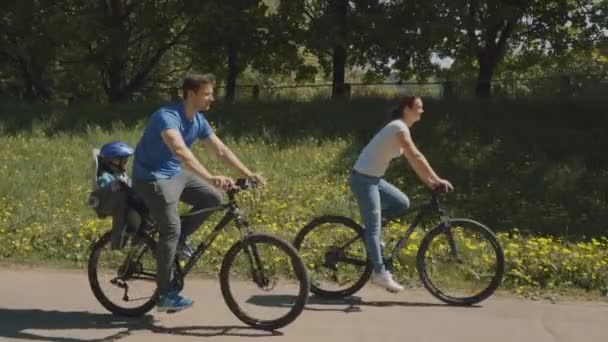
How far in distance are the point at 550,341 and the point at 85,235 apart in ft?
17.1

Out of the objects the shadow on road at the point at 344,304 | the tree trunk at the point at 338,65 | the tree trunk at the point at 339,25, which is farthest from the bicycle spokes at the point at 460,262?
the tree trunk at the point at 338,65

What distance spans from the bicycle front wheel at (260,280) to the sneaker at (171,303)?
31 centimetres

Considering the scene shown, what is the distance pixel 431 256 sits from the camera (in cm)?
682

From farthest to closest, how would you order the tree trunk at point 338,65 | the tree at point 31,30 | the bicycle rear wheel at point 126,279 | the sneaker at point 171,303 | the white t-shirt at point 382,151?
1. the tree trunk at point 338,65
2. the tree at point 31,30
3. the white t-shirt at point 382,151
4. the bicycle rear wheel at point 126,279
5. the sneaker at point 171,303

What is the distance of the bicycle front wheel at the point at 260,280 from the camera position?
5.62 metres

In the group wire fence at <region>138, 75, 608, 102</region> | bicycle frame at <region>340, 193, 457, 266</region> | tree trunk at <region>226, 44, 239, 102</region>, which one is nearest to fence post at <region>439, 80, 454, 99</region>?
wire fence at <region>138, 75, 608, 102</region>

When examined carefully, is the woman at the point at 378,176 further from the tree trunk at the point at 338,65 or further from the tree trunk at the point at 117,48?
the tree trunk at the point at 117,48

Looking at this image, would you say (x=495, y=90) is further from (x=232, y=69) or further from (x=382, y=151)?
(x=382, y=151)

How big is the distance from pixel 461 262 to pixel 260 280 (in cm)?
190

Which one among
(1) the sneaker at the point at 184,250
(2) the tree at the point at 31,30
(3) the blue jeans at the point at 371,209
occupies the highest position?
(2) the tree at the point at 31,30

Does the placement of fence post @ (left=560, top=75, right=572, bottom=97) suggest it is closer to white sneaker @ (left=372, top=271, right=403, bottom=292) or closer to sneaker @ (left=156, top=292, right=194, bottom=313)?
white sneaker @ (left=372, top=271, right=403, bottom=292)

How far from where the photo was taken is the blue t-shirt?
5609 mm

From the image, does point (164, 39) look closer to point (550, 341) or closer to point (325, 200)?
point (325, 200)

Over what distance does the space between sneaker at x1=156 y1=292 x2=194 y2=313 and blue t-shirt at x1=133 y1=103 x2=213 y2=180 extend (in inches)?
35.1
